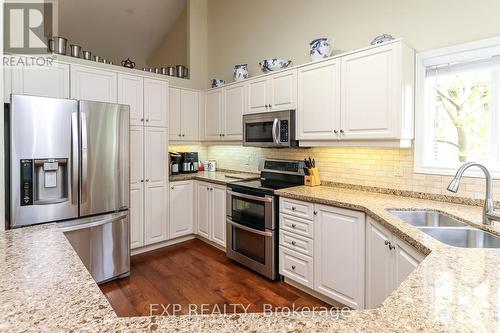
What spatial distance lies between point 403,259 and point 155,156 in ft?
9.86

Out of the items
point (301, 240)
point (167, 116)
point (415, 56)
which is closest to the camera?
point (415, 56)

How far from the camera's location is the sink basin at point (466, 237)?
155 cm

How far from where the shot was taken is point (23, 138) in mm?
2371

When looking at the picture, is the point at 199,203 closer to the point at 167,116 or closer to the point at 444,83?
the point at 167,116

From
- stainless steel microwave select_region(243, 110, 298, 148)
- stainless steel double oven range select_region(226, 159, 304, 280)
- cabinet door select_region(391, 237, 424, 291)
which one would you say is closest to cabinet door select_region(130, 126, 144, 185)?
stainless steel double oven range select_region(226, 159, 304, 280)

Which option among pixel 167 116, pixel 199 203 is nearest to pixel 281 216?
pixel 199 203

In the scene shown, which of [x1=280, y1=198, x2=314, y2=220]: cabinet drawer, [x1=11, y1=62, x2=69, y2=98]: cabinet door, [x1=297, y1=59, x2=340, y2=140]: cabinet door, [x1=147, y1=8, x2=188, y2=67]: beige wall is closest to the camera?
[x1=280, y1=198, x2=314, y2=220]: cabinet drawer

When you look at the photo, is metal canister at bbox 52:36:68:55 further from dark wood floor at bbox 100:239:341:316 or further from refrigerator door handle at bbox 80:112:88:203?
dark wood floor at bbox 100:239:341:316

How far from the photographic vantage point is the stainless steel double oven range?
2.83 m

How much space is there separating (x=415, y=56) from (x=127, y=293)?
3.38 m

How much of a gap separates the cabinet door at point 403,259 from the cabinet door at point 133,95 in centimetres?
307

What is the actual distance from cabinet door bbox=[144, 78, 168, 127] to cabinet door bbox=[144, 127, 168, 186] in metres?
0.11

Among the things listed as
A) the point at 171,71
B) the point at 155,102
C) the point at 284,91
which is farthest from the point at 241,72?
the point at 171,71

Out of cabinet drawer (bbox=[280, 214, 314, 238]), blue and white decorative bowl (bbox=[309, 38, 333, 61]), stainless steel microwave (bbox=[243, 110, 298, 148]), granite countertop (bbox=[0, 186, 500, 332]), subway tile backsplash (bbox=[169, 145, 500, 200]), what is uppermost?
blue and white decorative bowl (bbox=[309, 38, 333, 61])
